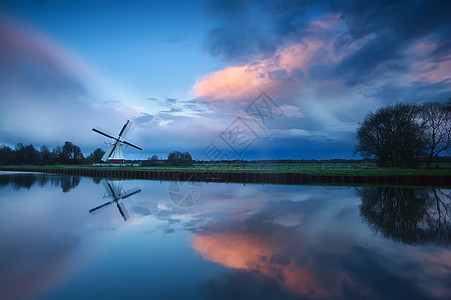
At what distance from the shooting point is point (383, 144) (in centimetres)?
3859

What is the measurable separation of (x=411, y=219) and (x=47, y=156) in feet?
446

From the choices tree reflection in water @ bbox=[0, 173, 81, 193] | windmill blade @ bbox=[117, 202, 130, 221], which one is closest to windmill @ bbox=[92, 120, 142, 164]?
tree reflection in water @ bbox=[0, 173, 81, 193]

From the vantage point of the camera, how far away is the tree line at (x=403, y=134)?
36688mm

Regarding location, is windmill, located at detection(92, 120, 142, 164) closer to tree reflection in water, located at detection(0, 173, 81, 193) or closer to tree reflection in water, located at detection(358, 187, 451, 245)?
tree reflection in water, located at detection(0, 173, 81, 193)

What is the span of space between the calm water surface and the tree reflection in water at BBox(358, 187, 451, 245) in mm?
77

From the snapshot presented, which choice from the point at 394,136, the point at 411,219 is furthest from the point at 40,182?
the point at 394,136

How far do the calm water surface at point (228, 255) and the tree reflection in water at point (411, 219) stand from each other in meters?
0.08

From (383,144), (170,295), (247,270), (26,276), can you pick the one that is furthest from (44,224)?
(383,144)

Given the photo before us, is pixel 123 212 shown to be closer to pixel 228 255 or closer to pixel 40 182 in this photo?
pixel 228 255

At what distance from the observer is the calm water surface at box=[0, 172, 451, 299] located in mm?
4672

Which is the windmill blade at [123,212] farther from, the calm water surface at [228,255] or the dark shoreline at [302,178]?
the dark shoreline at [302,178]

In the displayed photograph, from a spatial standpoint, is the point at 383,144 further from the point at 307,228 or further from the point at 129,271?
the point at 129,271

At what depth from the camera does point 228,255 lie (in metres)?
6.46

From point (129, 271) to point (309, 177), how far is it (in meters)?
26.2
